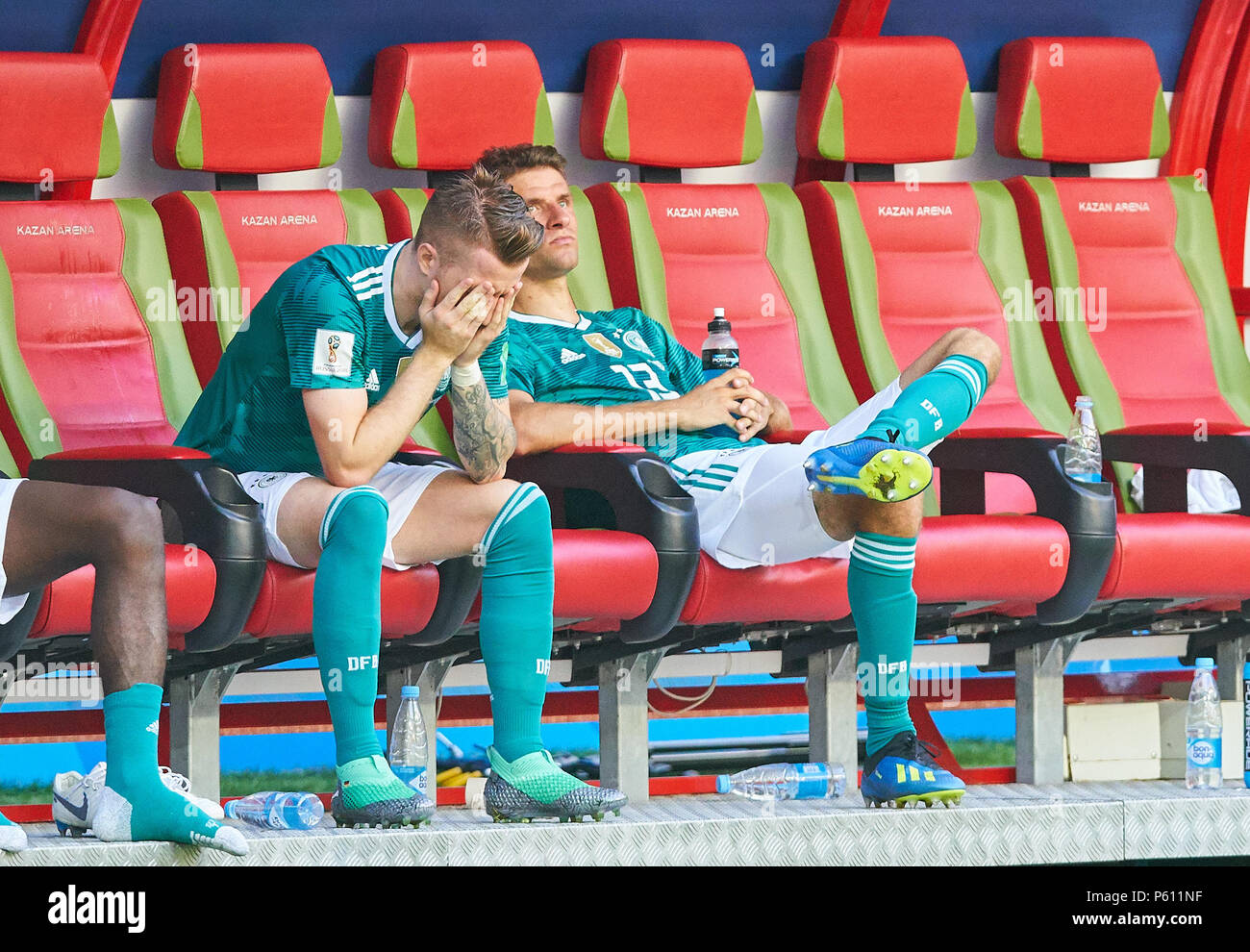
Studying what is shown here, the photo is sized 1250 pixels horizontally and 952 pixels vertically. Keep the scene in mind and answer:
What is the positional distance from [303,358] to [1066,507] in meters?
1.34

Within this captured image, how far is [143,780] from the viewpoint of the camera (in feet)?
8.40

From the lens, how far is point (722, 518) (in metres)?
3.32

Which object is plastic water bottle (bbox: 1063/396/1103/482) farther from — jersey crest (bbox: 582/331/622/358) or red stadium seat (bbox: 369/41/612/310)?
red stadium seat (bbox: 369/41/612/310)

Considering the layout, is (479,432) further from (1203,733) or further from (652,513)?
(1203,733)

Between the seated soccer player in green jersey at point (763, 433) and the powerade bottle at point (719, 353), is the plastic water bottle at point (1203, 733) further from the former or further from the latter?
the powerade bottle at point (719, 353)

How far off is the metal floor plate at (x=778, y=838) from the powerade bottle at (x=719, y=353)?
0.74m

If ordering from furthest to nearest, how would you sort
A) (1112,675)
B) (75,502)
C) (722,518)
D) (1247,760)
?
(1112,675), (1247,760), (722,518), (75,502)

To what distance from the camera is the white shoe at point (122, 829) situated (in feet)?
8.25

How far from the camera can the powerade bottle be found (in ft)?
12.0

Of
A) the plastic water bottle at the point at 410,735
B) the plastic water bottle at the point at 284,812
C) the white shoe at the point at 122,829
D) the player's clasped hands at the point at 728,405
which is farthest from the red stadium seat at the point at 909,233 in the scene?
the white shoe at the point at 122,829

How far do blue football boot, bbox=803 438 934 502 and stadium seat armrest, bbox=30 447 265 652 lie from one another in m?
0.85

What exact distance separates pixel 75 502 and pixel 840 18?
8.41 feet
